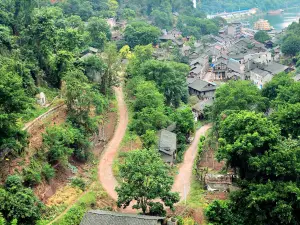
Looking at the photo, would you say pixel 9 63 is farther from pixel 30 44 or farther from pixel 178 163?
pixel 178 163

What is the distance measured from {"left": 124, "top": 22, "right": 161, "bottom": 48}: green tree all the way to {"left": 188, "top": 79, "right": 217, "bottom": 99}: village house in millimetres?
14216

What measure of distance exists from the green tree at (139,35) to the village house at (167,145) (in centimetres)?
3437

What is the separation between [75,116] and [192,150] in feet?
39.7

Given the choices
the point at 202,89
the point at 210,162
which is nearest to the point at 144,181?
the point at 210,162

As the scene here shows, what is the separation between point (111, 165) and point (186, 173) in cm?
639

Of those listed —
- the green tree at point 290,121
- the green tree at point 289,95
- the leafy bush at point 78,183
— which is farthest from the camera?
the green tree at point 289,95

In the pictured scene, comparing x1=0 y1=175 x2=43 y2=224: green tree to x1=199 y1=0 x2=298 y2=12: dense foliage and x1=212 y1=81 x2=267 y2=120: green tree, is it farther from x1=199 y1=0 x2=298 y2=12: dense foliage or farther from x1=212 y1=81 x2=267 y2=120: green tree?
x1=199 y1=0 x2=298 y2=12: dense foliage

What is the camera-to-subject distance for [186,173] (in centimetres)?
3550

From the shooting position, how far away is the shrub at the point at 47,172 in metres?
28.6

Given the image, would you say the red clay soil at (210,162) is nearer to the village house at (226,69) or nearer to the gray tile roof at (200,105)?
the gray tile roof at (200,105)

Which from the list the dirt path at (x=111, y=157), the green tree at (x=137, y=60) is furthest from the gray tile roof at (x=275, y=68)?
the dirt path at (x=111, y=157)

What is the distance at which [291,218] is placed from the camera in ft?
81.7

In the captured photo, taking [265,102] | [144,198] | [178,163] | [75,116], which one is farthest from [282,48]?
[144,198]

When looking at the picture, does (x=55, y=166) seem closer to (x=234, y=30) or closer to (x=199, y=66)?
(x=199, y=66)
